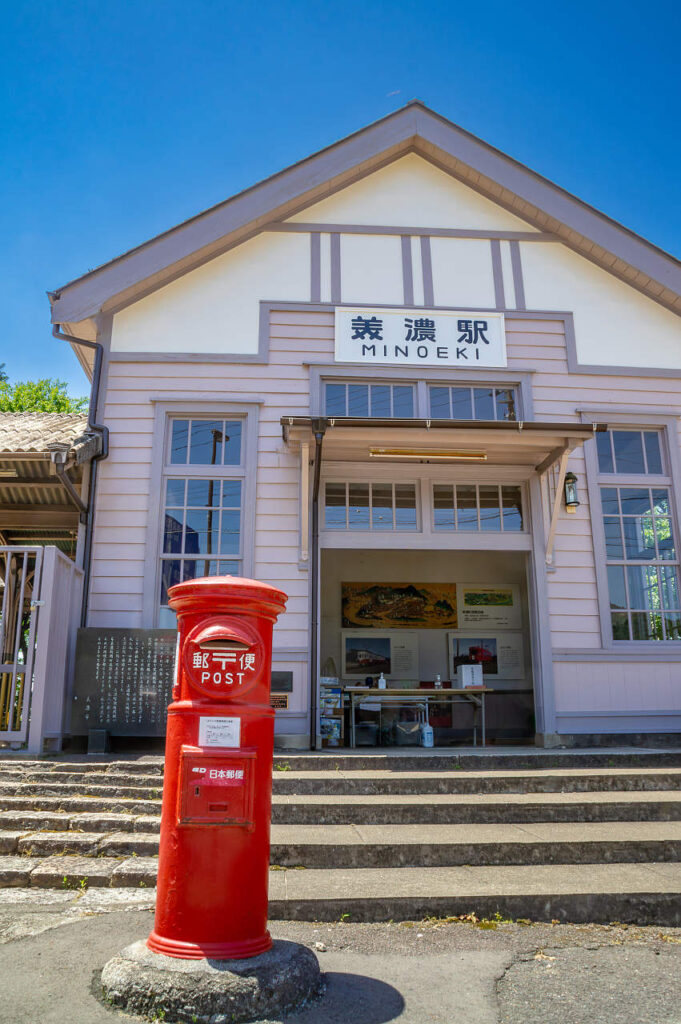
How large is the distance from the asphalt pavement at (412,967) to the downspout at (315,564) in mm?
3659

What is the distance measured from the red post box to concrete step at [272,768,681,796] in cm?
269

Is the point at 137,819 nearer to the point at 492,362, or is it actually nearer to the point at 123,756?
the point at 123,756

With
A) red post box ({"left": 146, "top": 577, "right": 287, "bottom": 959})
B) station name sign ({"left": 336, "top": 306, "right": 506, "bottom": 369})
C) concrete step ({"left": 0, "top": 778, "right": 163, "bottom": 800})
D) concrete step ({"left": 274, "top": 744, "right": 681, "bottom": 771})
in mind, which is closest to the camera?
red post box ({"left": 146, "top": 577, "right": 287, "bottom": 959})

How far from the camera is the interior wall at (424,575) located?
13211 mm

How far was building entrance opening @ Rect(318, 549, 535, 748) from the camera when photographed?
507 inches

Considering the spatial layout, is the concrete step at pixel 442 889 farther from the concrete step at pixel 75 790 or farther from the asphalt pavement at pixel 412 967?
the concrete step at pixel 75 790

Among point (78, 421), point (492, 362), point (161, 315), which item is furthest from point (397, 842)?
point (78, 421)

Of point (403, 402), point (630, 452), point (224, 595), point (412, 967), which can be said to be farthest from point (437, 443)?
point (412, 967)

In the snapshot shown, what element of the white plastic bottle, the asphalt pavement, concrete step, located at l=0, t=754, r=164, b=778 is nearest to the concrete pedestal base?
the asphalt pavement

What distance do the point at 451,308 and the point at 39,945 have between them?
778 centimetres

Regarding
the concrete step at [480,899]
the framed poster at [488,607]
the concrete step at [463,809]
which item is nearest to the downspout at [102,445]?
the concrete step at [463,809]

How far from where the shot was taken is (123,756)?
718cm

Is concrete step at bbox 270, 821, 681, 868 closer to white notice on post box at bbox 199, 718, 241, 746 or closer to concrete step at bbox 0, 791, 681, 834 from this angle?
concrete step at bbox 0, 791, 681, 834

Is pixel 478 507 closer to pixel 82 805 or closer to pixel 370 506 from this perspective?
pixel 370 506
